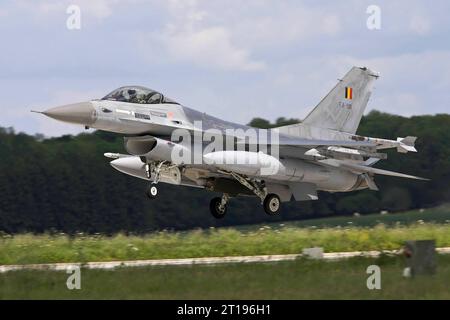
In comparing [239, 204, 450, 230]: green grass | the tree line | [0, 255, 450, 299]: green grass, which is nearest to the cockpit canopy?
[0, 255, 450, 299]: green grass

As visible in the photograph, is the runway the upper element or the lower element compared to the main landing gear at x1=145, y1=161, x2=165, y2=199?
lower

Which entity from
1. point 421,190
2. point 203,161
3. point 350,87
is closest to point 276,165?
point 203,161

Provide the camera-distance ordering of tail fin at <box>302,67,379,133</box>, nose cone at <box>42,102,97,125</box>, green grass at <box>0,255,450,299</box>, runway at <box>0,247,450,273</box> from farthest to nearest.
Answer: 1. tail fin at <box>302,67,379,133</box>
2. nose cone at <box>42,102,97,125</box>
3. runway at <box>0,247,450,273</box>
4. green grass at <box>0,255,450,299</box>

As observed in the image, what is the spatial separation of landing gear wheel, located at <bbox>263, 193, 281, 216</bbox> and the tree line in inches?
615

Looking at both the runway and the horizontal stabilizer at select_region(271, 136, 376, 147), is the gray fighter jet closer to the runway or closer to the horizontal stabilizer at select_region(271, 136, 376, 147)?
the horizontal stabilizer at select_region(271, 136, 376, 147)

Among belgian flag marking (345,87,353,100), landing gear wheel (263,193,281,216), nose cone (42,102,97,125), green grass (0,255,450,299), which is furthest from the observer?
belgian flag marking (345,87,353,100)

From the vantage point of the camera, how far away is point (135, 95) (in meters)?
23.5

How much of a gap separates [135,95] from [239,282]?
9.35 meters

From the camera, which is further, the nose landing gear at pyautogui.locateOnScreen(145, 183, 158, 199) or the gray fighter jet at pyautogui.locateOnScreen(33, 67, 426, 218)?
the gray fighter jet at pyautogui.locateOnScreen(33, 67, 426, 218)

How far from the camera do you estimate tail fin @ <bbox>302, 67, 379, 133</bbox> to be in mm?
27141

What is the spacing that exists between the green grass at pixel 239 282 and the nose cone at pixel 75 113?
20.0ft

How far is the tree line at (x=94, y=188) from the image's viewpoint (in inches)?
1678

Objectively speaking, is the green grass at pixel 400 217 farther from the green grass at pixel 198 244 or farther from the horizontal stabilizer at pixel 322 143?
the green grass at pixel 198 244
